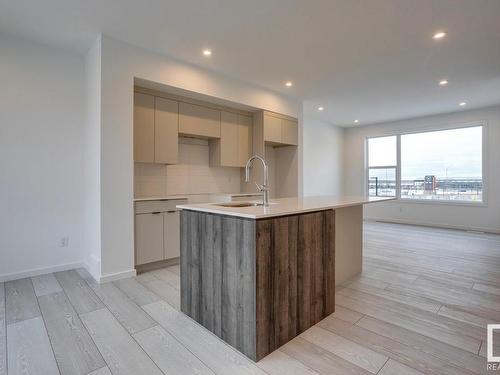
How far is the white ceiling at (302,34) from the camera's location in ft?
8.18

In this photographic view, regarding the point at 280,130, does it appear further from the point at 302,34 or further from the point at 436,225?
the point at 436,225

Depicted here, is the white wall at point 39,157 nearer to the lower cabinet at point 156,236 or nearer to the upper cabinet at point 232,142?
the lower cabinet at point 156,236

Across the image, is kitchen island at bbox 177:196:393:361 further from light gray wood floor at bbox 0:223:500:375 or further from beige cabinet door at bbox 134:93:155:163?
beige cabinet door at bbox 134:93:155:163

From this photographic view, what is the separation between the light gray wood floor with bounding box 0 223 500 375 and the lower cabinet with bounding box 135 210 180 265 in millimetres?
→ 266

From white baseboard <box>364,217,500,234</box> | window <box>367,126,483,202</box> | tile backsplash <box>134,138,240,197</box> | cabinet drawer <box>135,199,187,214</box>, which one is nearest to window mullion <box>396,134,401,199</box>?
window <box>367,126,483,202</box>

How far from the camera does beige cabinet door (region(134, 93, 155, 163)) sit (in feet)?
11.4

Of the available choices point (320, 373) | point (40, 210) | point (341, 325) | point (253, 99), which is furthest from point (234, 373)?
point (253, 99)

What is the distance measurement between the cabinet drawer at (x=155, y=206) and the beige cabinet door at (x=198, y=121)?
106 cm

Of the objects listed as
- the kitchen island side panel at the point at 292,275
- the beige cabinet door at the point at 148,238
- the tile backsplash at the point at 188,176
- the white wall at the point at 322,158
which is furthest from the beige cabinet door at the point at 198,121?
the white wall at the point at 322,158

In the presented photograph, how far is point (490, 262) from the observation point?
3660mm

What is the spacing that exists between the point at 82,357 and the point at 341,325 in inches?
70.0

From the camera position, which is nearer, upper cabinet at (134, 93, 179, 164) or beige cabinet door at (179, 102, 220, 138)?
upper cabinet at (134, 93, 179, 164)

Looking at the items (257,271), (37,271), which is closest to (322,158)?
(257,271)

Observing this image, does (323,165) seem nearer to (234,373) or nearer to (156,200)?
(156,200)
